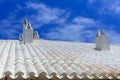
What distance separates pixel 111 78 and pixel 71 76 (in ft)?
3.43

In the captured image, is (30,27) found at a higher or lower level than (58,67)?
higher

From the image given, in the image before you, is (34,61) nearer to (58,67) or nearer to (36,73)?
(58,67)

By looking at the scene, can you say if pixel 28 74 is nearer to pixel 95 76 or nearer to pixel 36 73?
pixel 36 73

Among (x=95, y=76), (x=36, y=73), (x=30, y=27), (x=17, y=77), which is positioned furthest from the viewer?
(x=30, y=27)

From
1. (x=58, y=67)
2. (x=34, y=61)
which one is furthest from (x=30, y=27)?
(x=58, y=67)

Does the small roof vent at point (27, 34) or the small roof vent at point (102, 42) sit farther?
the small roof vent at point (102, 42)

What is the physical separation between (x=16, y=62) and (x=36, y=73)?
139 centimetres

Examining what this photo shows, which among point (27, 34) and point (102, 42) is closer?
point (27, 34)

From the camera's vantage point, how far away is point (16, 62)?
7789 millimetres

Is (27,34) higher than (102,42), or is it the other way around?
(27,34)

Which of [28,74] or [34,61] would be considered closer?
[28,74]

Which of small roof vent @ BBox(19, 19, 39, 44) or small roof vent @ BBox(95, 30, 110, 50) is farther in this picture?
small roof vent @ BBox(95, 30, 110, 50)

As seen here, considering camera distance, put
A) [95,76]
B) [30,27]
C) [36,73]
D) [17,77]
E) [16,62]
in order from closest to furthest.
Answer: [17,77] → [36,73] → [95,76] → [16,62] → [30,27]

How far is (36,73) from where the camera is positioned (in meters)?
6.56
